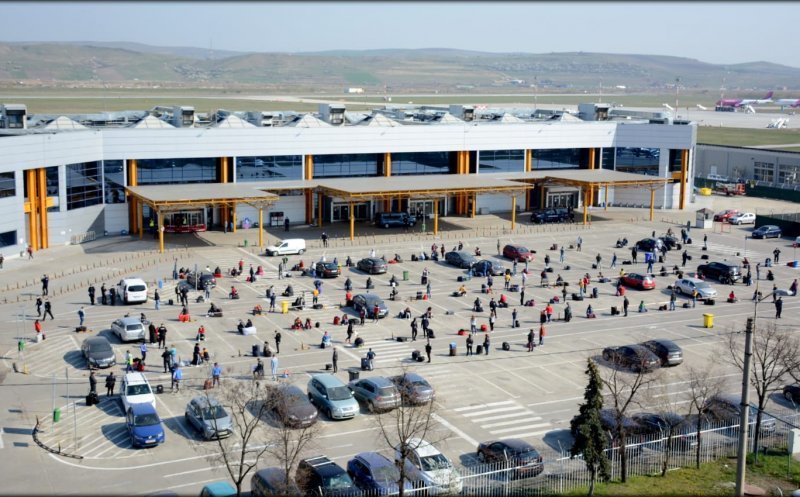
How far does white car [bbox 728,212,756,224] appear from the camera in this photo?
273ft

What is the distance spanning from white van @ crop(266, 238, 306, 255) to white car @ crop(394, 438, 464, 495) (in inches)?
1465

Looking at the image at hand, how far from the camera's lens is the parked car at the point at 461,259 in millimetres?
64188

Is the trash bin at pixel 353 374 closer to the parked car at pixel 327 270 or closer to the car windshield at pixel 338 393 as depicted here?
the car windshield at pixel 338 393

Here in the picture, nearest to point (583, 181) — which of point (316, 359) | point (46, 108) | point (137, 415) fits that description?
point (316, 359)

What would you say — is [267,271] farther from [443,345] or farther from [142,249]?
[443,345]

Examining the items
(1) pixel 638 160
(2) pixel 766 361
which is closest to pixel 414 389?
(2) pixel 766 361

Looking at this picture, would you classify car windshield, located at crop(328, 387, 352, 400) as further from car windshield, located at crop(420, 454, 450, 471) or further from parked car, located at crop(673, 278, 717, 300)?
parked car, located at crop(673, 278, 717, 300)

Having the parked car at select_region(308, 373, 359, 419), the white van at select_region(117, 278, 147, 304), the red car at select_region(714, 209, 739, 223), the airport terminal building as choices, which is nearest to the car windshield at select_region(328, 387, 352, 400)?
the parked car at select_region(308, 373, 359, 419)

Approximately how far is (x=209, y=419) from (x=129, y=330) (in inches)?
535

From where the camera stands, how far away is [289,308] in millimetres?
53688

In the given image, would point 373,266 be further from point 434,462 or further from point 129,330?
point 434,462

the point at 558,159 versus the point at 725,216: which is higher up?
the point at 558,159

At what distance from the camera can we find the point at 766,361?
4312cm

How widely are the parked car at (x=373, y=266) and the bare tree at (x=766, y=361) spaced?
22.9m
